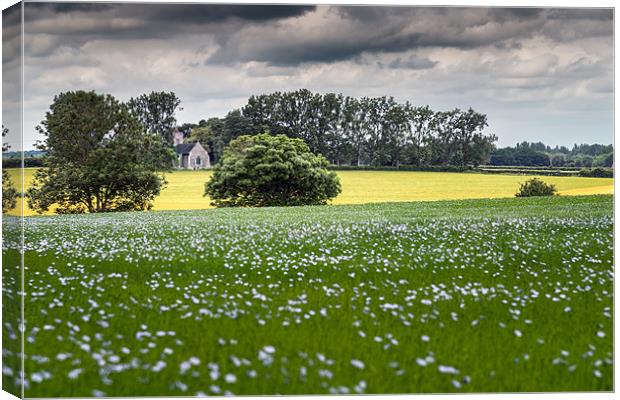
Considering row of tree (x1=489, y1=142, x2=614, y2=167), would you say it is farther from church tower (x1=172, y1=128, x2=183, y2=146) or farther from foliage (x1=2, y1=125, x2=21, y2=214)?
foliage (x1=2, y1=125, x2=21, y2=214)

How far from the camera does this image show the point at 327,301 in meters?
6.60

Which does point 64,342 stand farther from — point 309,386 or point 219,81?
point 219,81

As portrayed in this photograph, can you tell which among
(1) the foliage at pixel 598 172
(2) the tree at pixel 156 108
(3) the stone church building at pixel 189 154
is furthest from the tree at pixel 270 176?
(1) the foliage at pixel 598 172

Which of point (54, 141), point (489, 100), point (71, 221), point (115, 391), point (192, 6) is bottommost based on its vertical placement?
point (115, 391)

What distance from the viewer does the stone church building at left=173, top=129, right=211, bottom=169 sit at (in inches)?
317

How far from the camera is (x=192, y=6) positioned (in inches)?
277

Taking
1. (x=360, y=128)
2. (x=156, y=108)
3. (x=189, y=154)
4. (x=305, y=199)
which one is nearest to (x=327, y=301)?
(x=305, y=199)

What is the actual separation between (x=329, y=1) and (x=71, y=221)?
12.8ft

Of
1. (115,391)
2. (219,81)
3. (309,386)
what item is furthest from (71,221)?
(309,386)

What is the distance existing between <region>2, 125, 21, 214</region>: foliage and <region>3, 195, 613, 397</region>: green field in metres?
0.44

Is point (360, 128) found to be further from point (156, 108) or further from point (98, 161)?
point (98, 161)

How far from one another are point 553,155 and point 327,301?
132 inches

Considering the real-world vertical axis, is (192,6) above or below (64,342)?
above

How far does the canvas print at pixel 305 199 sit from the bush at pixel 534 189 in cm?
3
